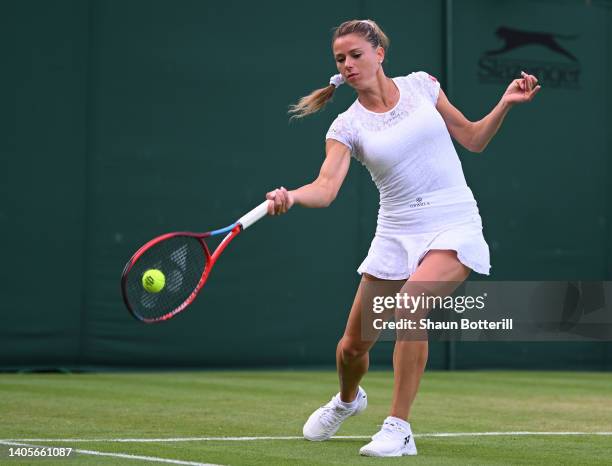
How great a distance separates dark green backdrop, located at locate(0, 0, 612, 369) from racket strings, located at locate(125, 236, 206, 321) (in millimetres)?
6338

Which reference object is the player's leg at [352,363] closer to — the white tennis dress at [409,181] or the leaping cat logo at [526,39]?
the white tennis dress at [409,181]

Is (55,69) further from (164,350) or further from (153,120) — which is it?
(164,350)

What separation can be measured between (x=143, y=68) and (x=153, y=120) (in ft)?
1.58

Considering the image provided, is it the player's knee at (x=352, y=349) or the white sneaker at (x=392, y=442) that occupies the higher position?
the player's knee at (x=352, y=349)

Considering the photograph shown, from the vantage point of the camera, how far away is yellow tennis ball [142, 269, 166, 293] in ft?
15.3

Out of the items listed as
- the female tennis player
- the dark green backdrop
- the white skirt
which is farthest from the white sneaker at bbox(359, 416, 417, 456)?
the dark green backdrop

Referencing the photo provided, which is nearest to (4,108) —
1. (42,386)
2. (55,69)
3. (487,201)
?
(55,69)

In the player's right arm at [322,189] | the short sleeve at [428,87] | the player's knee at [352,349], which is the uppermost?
the short sleeve at [428,87]

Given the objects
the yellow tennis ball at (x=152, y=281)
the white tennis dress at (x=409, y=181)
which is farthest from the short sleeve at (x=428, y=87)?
the yellow tennis ball at (x=152, y=281)

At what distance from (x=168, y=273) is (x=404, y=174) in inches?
43.3

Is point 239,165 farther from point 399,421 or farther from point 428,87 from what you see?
point 399,421

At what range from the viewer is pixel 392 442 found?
489cm

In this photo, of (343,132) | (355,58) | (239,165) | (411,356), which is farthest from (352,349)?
(239,165)

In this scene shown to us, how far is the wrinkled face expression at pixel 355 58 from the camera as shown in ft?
17.2
